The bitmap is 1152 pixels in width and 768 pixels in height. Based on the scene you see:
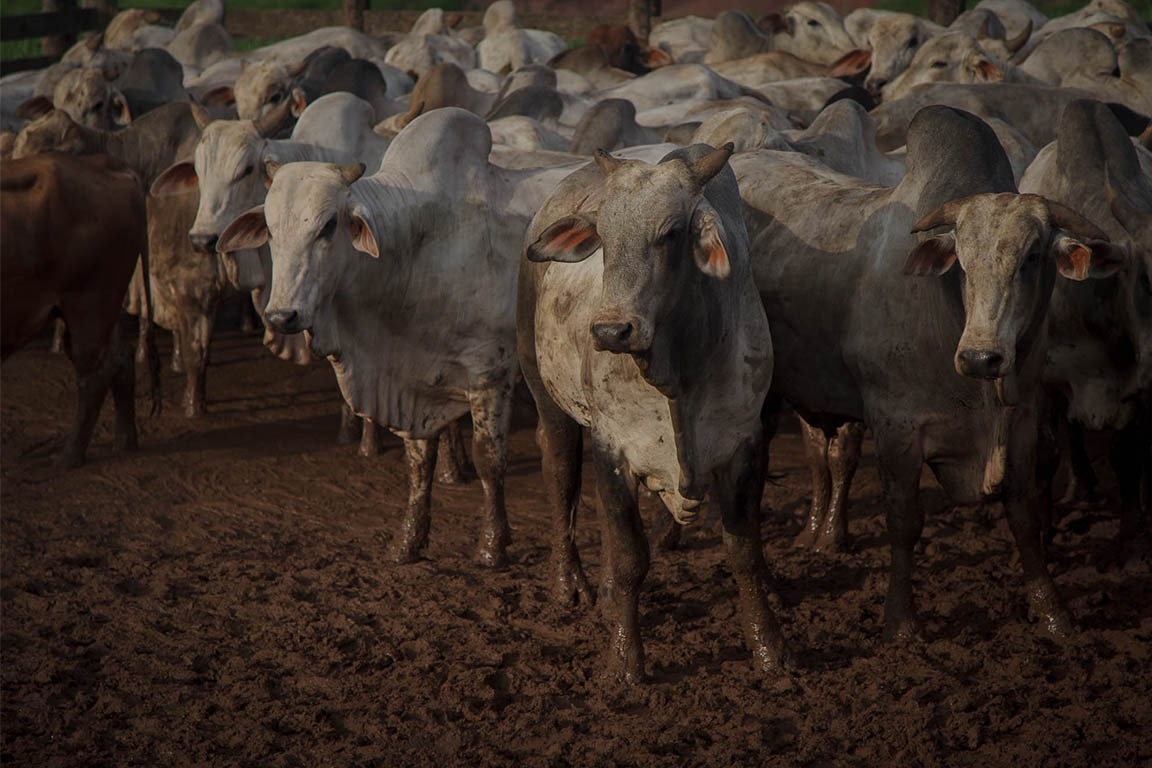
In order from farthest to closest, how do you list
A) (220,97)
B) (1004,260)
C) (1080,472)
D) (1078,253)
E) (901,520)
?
(220,97) → (1080,472) → (901,520) → (1078,253) → (1004,260)

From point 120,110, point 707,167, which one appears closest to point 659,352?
point 707,167

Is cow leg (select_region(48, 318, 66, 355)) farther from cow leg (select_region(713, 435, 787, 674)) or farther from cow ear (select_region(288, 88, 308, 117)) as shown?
cow leg (select_region(713, 435, 787, 674))

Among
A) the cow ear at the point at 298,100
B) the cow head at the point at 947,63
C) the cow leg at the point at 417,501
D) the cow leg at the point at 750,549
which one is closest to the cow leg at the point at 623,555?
the cow leg at the point at 750,549

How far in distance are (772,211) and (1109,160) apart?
138cm

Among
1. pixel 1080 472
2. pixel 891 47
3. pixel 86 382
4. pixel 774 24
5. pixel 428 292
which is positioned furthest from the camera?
pixel 774 24

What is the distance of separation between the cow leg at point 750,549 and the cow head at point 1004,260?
0.74 meters

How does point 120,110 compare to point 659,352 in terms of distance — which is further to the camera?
point 120,110

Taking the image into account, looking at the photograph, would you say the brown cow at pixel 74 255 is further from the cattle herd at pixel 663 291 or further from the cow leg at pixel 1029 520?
the cow leg at pixel 1029 520

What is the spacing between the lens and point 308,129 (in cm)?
723

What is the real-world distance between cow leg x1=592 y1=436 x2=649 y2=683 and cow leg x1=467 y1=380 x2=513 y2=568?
44.5 inches

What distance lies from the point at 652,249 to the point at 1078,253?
1.40 m

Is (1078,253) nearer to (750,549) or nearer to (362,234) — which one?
(750,549)

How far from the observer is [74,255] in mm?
7023

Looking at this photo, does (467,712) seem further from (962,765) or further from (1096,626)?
(1096,626)
